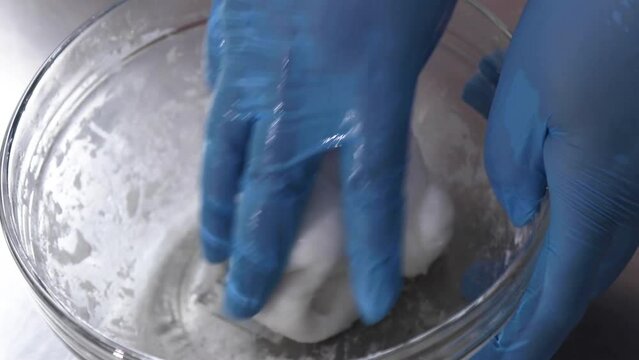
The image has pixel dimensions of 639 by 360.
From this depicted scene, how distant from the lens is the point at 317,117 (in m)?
0.64

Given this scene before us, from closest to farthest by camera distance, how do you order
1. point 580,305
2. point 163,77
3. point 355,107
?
1. point 355,107
2. point 580,305
3. point 163,77

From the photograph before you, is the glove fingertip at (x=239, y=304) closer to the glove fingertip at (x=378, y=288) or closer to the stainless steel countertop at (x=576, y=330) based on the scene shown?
the glove fingertip at (x=378, y=288)

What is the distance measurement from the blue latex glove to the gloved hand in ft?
0.26

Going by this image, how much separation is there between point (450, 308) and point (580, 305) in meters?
0.11

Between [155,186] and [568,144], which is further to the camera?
[155,186]

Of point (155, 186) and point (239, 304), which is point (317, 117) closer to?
point (239, 304)

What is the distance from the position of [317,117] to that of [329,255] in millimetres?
132

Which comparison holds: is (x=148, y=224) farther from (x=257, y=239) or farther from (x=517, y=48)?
(x=517, y=48)

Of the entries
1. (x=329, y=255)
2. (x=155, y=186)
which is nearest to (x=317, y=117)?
(x=329, y=255)

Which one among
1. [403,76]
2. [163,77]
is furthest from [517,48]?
[163,77]

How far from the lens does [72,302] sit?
0.75 meters

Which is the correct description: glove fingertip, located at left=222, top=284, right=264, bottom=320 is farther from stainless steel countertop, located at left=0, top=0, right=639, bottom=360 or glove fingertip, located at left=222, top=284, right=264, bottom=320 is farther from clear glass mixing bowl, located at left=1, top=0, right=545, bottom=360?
stainless steel countertop, located at left=0, top=0, right=639, bottom=360

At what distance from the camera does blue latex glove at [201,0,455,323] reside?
24.8 inches

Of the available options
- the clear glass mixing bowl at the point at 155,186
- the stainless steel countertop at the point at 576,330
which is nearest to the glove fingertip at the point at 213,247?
the clear glass mixing bowl at the point at 155,186
